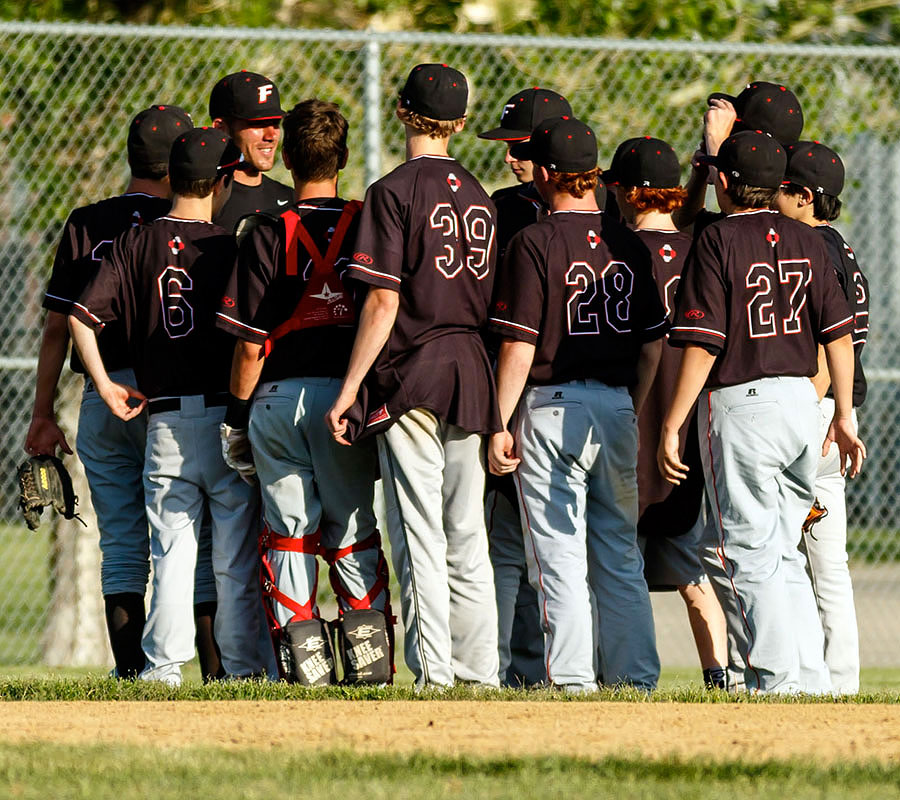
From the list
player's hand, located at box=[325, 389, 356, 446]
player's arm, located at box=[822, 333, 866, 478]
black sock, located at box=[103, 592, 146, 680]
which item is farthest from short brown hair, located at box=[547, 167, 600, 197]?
black sock, located at box=[103, 592, 146, 680]

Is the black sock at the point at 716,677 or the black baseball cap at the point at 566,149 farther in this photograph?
the black sock at the point at 716,677

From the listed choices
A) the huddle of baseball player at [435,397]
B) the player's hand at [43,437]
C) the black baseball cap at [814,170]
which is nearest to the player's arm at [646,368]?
the huddle of baseball player at [435,397]

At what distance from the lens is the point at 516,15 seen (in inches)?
390

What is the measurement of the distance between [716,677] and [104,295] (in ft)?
10.0

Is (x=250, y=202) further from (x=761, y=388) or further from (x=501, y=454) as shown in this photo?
(x=761, y=388)

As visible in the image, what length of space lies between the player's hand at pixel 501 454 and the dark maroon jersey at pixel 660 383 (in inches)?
34.6

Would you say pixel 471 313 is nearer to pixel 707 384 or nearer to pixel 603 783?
pixel 707 384

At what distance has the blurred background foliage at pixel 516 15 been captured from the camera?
31.4 ft

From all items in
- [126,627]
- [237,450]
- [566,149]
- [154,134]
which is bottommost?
[126,627]

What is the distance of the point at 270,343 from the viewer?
214 inches

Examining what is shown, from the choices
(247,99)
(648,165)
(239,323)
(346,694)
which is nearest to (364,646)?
(346,694)

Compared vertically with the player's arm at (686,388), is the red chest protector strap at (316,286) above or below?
above

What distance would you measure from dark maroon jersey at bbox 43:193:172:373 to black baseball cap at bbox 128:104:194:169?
0.56 feet

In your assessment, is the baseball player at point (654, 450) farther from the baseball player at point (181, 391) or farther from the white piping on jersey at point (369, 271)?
the baseball player at point (181, 391)
